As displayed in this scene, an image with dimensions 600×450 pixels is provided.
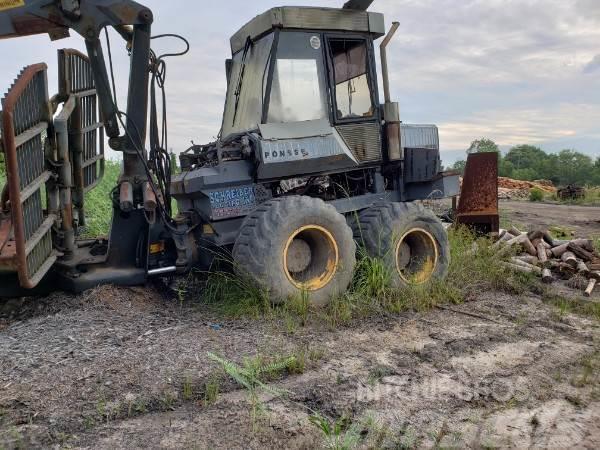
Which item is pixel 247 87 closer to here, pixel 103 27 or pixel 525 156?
pixel 103 27

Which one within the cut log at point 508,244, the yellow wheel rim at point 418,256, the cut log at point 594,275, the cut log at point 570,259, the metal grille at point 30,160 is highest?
the metal grille at point 30,160

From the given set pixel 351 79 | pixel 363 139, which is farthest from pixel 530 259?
pixel 351 79

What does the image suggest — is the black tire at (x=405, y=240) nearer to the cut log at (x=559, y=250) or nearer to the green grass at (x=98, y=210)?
the cut log at (x=559, y=250)

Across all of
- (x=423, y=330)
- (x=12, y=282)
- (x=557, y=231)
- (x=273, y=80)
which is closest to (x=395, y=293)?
(x=423, y=330)

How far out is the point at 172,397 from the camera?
3.40m

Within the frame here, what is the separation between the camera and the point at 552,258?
8539 millimetres

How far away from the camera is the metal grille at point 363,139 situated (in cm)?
611

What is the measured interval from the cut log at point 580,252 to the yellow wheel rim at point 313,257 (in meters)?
4.53

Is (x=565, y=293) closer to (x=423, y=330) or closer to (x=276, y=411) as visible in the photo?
(x=423, y=330)

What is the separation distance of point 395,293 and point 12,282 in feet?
11.6

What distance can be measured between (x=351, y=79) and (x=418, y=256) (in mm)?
1994

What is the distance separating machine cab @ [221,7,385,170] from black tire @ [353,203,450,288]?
66cm

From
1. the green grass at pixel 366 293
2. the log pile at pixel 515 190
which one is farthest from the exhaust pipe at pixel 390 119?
the log pile at pixel 515 190

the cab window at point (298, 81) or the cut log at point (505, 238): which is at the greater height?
the cab window at point (298, 81)
